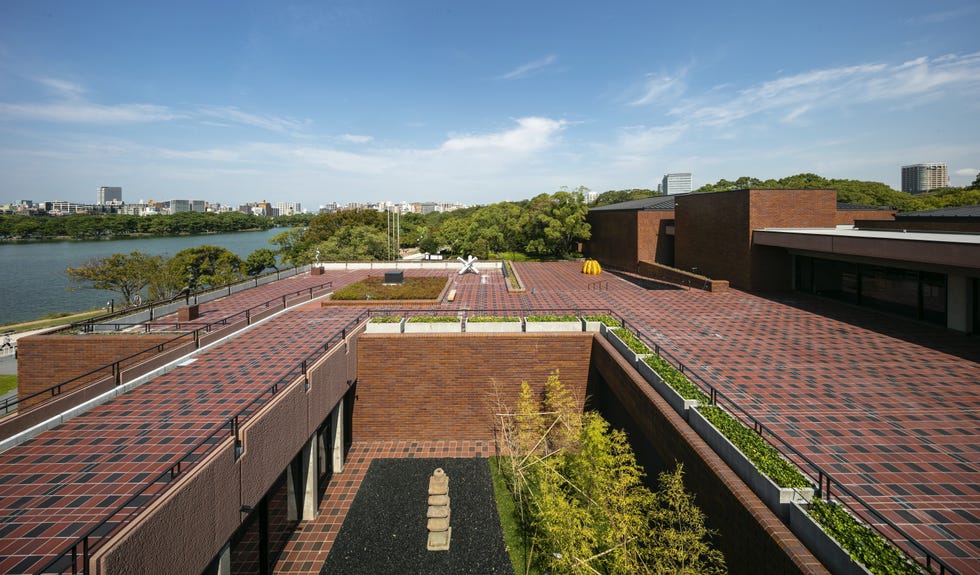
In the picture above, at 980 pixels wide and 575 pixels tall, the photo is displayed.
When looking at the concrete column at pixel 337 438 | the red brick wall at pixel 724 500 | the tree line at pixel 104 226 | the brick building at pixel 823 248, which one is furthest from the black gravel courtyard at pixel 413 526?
the tree line at pixel 104 226

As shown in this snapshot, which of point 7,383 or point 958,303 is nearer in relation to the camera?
point 958,303

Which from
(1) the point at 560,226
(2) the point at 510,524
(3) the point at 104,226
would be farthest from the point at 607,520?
(3) the point at 104,226

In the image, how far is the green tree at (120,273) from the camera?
41188 millimetres

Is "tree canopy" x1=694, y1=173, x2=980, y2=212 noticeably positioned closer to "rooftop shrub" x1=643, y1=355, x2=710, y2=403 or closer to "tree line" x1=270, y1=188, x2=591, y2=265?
"tree line" x1=270, y1=188, x2=591, y2=265

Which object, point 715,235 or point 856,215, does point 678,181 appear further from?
point 715,235

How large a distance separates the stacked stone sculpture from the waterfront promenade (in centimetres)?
247

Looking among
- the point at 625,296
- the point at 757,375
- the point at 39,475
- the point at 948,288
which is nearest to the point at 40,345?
the point at 39,475

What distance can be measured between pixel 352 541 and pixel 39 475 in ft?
20.2

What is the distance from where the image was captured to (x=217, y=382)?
1046 centimetres

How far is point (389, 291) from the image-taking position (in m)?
21.3

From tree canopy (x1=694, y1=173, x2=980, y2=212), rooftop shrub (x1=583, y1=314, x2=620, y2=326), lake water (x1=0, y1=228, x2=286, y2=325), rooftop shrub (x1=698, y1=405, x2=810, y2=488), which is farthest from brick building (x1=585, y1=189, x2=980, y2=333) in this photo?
lake water (x1=0, y1=228, x2=286, y2=325)

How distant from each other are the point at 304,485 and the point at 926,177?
393 ft

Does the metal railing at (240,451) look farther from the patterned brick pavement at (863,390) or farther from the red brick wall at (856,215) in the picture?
the red brick wall at (856,215)

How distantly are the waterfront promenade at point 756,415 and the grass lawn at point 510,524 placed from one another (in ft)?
5.59
